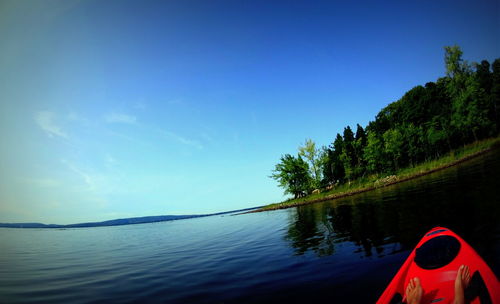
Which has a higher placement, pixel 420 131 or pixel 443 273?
pixel 420 131

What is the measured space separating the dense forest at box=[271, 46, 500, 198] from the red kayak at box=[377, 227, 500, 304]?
5242cm

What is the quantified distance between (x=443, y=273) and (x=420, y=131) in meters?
57.9

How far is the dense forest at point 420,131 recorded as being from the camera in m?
46.7

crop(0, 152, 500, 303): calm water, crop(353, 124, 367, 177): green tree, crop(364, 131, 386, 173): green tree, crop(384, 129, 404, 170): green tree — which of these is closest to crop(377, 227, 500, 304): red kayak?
crop(0, 152, 500, 303): calm water

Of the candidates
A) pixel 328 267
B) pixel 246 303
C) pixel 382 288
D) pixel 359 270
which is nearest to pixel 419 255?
pixel 382 288

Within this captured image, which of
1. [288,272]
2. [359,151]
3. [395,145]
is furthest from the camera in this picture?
[359,151]

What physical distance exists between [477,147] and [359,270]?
53.4 meters

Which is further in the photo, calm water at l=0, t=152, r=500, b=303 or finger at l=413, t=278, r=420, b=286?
calm water at l=0, t=152, r=500, b=303

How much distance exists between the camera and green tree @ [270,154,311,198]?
61.8 m

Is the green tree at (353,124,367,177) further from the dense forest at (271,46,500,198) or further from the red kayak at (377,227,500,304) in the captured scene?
the red kayak at (377,227,500,304)

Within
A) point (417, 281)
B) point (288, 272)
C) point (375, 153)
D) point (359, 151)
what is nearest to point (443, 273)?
point (417, 281)

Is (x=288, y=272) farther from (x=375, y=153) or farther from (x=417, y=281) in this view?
(x=375, y=153)

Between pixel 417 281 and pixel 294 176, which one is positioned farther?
pixel 294 176

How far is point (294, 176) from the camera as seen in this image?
63.3 meters
